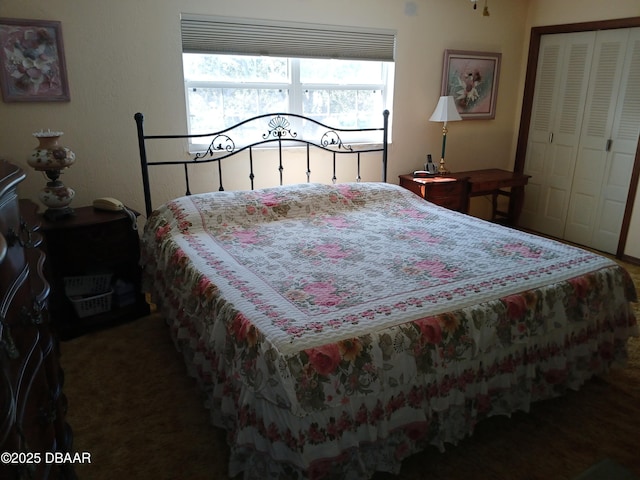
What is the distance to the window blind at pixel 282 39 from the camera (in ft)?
10.4

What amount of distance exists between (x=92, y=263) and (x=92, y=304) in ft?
0.88

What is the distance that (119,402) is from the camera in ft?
7.16

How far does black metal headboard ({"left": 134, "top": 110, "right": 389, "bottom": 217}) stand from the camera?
318 cm

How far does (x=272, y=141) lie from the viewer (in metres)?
3.46

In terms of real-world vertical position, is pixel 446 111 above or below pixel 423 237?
above

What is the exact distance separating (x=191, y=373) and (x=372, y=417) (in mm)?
1062

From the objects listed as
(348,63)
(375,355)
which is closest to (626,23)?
(348,63)

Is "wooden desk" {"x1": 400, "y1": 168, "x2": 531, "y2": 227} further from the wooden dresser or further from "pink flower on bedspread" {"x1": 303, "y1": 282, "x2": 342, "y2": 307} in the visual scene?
the wooden dresser

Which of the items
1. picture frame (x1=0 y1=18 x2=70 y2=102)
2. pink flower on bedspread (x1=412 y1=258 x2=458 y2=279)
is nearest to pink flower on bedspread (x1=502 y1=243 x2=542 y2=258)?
pink flower on bedspread (x1=412 y1=258 x2=458 y2=279)

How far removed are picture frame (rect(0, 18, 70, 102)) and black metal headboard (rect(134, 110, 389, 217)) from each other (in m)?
0.61

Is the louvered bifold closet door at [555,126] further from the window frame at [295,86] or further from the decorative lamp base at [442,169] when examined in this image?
the window frame at [295,86]

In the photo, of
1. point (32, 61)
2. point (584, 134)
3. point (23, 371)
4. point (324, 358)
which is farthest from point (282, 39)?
point (23, 371)

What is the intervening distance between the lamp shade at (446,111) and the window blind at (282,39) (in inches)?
22.6

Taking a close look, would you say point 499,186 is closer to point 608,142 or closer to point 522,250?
point 608,142
